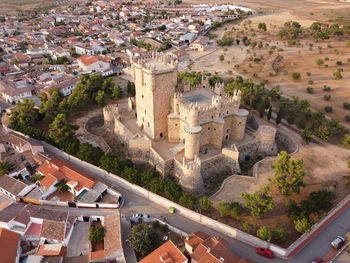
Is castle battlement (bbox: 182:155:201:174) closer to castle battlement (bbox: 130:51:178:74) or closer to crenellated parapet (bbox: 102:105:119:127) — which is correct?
castle battlement (bbox: 130:51:178:74)

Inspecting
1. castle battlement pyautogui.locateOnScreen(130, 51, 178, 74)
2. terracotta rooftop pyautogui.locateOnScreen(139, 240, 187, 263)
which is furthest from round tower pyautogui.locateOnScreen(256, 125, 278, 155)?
terracotta rooftop pyautogui.locateOnScreen(139, 240, 187, 263)

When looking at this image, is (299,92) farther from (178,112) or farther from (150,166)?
(150,166)

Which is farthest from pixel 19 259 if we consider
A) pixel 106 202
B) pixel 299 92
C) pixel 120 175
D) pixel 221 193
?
pixel 299 92

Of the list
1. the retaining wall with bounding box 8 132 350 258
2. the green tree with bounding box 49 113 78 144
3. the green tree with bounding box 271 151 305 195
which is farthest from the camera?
the green tree with bounding box 49 113 78 144

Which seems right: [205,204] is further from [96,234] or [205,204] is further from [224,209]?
[96,234]

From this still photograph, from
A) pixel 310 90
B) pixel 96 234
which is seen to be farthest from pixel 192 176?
pixel 310 90

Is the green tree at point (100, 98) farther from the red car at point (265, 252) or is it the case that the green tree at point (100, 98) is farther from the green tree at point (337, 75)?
the green tree at point (337, 75)
